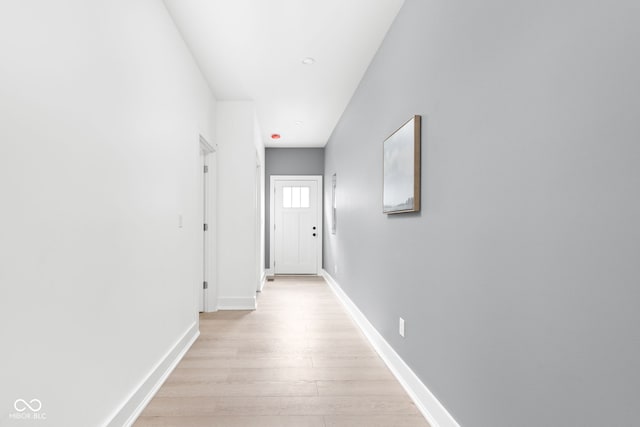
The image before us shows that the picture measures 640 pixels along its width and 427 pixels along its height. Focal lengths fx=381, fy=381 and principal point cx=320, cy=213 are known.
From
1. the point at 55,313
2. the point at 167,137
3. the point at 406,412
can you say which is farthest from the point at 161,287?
the point at 406,412

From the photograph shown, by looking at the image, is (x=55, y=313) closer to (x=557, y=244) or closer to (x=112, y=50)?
(x=112, y=50)

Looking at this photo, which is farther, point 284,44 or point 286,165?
point 286,165

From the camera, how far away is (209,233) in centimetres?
447

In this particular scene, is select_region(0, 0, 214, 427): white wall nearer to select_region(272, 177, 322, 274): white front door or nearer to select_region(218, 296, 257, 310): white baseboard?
select_region(218, 296, 257, 310): white baseboard

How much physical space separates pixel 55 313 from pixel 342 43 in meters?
2.75

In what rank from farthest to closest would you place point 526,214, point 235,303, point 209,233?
point 235,303 < point 209,233 < point 526,214

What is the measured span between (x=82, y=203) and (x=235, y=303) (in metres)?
3.25

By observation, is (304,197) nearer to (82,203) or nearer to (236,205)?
(236,205)

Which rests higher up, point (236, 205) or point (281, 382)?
point (236, 205)

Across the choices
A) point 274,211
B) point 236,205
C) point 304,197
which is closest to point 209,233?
point 236,205

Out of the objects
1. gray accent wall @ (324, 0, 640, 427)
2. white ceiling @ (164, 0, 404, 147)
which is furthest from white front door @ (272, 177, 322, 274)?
gray accent wall @ (324, 0, 640, 427)

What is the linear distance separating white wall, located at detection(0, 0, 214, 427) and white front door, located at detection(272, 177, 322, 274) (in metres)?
4.62

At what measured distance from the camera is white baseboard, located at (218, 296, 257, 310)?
4578 mm

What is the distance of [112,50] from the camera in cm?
181
